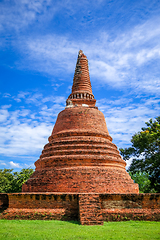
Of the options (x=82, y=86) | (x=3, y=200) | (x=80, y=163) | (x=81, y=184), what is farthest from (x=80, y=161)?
(x=82, y=86)

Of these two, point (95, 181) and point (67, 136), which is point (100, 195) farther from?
point (67, 136)

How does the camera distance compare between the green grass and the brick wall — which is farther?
the brick wall

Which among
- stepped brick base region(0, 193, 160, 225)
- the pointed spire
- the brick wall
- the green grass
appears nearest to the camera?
the green grass

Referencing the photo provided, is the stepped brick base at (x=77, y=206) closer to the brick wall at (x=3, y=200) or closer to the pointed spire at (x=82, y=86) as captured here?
the brick wall at (x=3, y=200)

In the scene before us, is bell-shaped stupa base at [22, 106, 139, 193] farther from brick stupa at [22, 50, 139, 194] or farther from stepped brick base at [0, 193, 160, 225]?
stepped brick base at [0, 193, 160, 225]

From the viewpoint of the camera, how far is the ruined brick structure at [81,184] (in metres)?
9.34

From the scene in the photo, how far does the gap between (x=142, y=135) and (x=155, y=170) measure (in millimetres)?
4468

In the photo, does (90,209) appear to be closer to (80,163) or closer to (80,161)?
(80,163)

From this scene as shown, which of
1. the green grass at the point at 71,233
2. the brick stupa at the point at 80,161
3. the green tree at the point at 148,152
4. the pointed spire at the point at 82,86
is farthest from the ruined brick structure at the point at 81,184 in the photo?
the green tree at the point at 148,152

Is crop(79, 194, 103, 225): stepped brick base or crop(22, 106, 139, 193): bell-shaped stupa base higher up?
crop(22, 106, 139, 193): bell-shaped stupa base

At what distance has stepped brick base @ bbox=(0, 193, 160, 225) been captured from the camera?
9250mm

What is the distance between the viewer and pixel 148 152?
1005 inches

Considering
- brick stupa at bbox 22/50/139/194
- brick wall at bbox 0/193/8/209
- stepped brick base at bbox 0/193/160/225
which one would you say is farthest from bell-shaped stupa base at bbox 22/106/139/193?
brick wall at bbox 0/193/8/209

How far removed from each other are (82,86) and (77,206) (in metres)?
11.7
